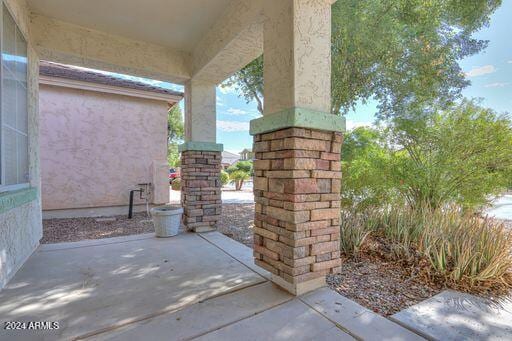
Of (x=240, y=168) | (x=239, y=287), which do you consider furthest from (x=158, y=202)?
(x=240, y=168)

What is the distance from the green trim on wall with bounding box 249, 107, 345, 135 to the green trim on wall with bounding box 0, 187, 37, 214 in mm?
2514

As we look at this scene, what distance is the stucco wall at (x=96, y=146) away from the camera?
620cm

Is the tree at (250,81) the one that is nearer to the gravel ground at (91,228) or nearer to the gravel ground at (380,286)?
the gravel ground at (91,228)

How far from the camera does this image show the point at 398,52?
17.8ft

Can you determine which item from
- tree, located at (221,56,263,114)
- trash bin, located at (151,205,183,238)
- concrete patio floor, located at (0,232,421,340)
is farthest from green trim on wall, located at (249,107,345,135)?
tree, located at (221,56,263,114)

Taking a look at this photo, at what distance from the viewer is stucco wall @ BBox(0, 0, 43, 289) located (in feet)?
8.29

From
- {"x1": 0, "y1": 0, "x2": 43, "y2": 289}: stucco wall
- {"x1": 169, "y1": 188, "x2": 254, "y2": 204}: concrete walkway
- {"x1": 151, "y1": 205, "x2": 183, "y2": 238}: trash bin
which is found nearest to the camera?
{"x1": 0, "y1": 0, "x2": 43, "y2": 289}: stucco wall

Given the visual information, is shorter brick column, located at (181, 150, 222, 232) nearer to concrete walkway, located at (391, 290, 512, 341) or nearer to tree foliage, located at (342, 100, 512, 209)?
tree foliage, located at (342, 100, 512, 209)

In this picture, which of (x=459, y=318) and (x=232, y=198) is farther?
(x=232, y=198)

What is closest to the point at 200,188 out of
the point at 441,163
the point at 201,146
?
the point at 201,146

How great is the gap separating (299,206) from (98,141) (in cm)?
648

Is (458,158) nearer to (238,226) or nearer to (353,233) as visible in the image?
(353,233)

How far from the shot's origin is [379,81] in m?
5.92

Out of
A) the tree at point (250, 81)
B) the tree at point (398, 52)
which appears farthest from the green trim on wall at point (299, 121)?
the tree at point (250, 81)
